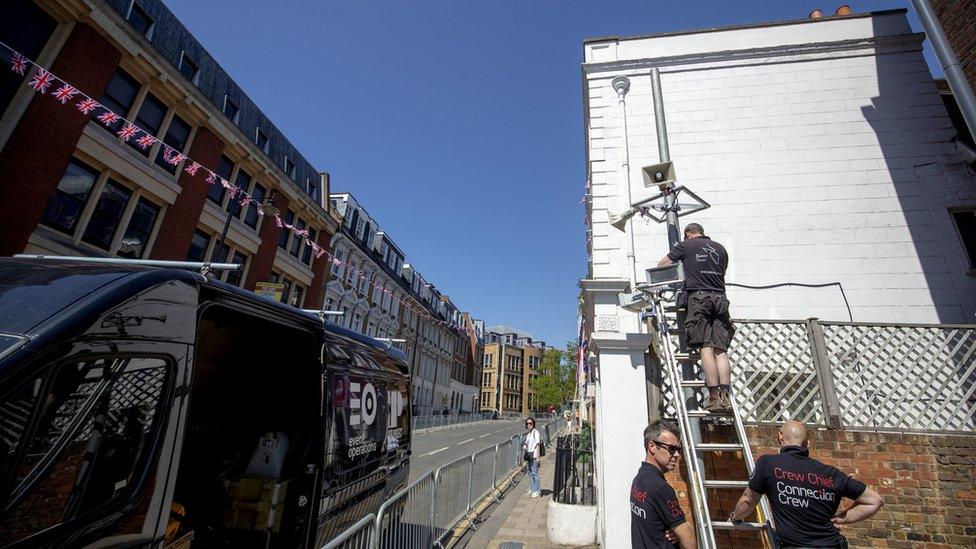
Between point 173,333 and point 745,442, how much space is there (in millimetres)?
4867

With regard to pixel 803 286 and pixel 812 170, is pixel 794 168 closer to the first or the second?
pixel 812 170

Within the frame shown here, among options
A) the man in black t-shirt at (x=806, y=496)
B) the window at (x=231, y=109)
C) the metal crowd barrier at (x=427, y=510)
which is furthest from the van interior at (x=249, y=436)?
the window at (x=231, y=109)

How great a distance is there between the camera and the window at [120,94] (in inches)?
514

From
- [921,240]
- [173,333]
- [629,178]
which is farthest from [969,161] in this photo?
[173,333]

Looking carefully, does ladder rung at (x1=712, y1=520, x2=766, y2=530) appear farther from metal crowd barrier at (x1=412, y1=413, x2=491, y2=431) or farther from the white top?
metal crowd barrier at (x1=412, y1=413, x2=491, y2=431)

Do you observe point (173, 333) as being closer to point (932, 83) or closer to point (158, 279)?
point (158, 279)

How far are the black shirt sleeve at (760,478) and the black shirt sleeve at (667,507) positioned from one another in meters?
0.83

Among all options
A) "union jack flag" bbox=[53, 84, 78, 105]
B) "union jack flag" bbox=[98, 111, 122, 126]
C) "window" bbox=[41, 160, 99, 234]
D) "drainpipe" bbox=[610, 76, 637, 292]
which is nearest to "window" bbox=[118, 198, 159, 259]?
"window" bbox=[41, 160, 99, 234]

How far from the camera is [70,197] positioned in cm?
1238

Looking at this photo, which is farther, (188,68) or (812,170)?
(188,68)

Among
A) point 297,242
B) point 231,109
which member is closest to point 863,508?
point 231,109

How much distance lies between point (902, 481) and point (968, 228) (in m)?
5.56

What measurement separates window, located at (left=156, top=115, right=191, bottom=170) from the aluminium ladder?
1811 centimetres

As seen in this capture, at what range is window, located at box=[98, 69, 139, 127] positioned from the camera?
1305cm
